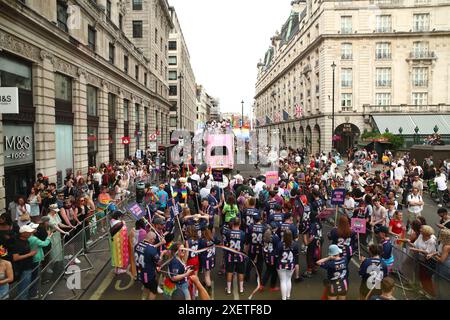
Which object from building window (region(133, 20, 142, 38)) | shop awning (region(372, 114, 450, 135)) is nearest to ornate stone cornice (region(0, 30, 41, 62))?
building window (region(133, 20, 142, 38))

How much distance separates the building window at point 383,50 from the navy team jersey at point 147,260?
46504 millimetres

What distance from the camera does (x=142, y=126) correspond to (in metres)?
37.5

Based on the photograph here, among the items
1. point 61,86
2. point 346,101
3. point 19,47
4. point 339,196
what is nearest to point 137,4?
point 61,86

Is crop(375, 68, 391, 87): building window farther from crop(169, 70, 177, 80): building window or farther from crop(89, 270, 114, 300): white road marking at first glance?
crop(89, 270, 114, 300): white road marking

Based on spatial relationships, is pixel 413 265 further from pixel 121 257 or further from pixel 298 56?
pixel 298 56

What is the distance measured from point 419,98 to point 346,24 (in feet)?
46.0

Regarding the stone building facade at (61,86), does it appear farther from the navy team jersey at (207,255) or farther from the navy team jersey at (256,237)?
the navy team jersey at (256,237)

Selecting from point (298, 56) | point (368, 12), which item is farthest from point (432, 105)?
point (298, 56)

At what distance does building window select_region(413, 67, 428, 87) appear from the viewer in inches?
1731

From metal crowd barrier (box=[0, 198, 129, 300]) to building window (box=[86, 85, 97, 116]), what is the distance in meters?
14.1

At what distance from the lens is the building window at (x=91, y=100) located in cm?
2242

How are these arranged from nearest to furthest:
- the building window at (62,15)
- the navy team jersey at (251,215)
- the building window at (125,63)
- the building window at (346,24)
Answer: the navy team jersey at (251,215) < the building window at (62,15) < the building window at (125,63) < the building window at (346,24)

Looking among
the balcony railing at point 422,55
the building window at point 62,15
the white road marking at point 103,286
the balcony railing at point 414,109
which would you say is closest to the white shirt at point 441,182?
the white road marking at point 103,286

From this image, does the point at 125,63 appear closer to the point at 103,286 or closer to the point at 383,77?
the point at 103,286
